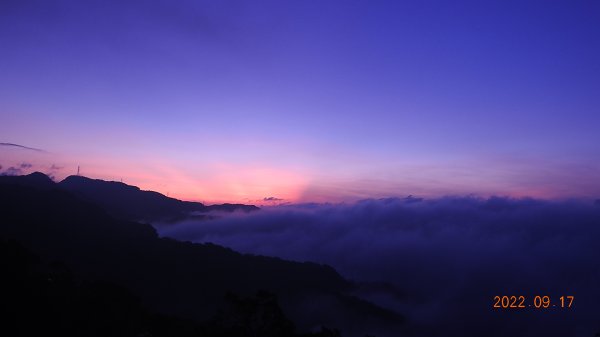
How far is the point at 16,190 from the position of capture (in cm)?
17950

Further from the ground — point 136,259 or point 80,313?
point 80,313

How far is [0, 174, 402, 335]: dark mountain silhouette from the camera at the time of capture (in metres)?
142

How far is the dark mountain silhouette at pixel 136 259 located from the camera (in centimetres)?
14250

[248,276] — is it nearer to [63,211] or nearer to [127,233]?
[127,233]

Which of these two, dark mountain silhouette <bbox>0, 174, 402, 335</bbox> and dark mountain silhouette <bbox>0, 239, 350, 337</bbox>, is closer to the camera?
dark mountain silhouette <bbox>0, 239, 350, 337</bbox>

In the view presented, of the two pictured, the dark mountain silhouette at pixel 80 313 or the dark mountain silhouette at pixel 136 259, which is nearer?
the dark mountain silhouette at pixel 80 313

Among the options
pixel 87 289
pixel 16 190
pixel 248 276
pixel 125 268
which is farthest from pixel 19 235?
pixel 87 289

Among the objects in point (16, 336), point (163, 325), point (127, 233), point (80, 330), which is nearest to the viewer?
point (16, 336)

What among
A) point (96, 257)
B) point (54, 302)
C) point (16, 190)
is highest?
point (16, 190)

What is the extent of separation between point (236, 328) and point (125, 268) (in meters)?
142

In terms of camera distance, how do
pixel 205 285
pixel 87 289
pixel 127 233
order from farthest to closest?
pixel 127 233 < pixel 205 285 < pixel 87 289

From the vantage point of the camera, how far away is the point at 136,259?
16312 cm

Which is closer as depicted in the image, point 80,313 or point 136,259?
point 80,313

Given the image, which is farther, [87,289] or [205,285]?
[205,285]
